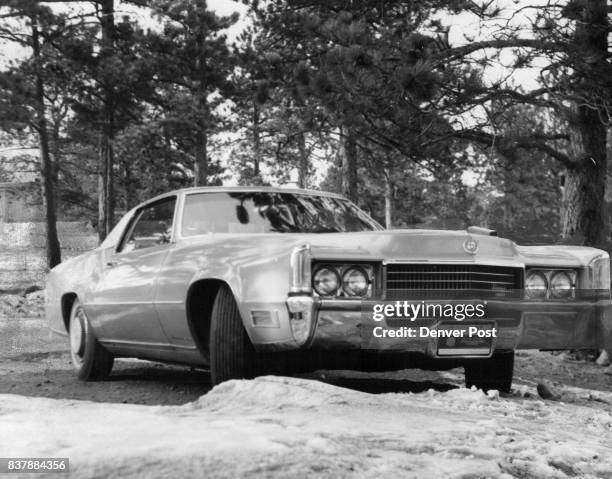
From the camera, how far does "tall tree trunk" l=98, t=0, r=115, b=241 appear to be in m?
25.8

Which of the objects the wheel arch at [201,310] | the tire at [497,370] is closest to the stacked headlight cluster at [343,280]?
the wheel arch at [201,310]

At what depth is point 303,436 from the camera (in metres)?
3.46

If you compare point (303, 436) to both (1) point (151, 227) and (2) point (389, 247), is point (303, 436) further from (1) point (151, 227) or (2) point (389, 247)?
(1) point (151, 227)

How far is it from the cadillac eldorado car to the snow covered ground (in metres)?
0.37

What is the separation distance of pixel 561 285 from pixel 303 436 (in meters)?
2.85

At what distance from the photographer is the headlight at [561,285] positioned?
5.69m

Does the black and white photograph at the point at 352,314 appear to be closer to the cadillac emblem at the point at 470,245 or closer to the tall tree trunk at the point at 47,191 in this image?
the cadillac emblem at the point at 470,245

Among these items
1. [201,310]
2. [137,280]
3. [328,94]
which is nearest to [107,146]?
[328,94]

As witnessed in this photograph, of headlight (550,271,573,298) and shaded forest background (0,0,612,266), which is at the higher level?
shaded forest background (0,0,612,266)

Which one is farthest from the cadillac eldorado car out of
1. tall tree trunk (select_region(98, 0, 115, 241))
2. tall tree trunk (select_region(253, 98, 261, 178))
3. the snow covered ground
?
tall tree trunk (select_region(253, 98, 261, 178))

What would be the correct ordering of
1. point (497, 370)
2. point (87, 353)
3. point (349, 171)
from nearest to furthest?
point (497, 370), point (87, 353), point (349, 171)

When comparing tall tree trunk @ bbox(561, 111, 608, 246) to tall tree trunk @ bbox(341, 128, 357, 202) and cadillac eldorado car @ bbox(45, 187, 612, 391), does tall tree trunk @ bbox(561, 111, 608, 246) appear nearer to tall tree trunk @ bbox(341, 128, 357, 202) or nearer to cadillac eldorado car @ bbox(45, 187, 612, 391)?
cadillac eldorado car @ bbox(45, 187, 612, 391)

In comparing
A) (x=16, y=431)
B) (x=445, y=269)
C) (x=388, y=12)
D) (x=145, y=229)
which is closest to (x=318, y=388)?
(x=445, y=269)

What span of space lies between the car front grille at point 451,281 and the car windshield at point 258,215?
134cm
